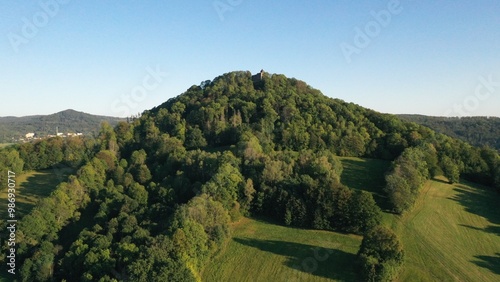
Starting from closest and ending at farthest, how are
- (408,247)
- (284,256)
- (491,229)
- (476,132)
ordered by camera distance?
(284,256), (408,247), (491,229), (476,132)

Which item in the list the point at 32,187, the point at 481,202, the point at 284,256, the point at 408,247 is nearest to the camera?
the point at 284,256

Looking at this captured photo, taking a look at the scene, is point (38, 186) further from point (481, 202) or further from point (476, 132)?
point (476, 132)

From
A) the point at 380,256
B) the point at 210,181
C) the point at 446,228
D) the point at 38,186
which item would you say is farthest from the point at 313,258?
the point at 38,186

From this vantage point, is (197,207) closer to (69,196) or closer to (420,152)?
(69,196)

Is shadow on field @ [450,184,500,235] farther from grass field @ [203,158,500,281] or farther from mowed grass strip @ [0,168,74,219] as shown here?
mowed grass strip @ [0,168,74,219]

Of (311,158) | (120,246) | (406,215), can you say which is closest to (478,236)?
(406,215)

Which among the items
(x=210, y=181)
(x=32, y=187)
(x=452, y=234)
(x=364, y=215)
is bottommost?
(x=452, y=234)

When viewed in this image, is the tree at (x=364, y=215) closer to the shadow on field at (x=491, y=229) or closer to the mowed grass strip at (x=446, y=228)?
the mowed grass strip at (x=446, y=228)
